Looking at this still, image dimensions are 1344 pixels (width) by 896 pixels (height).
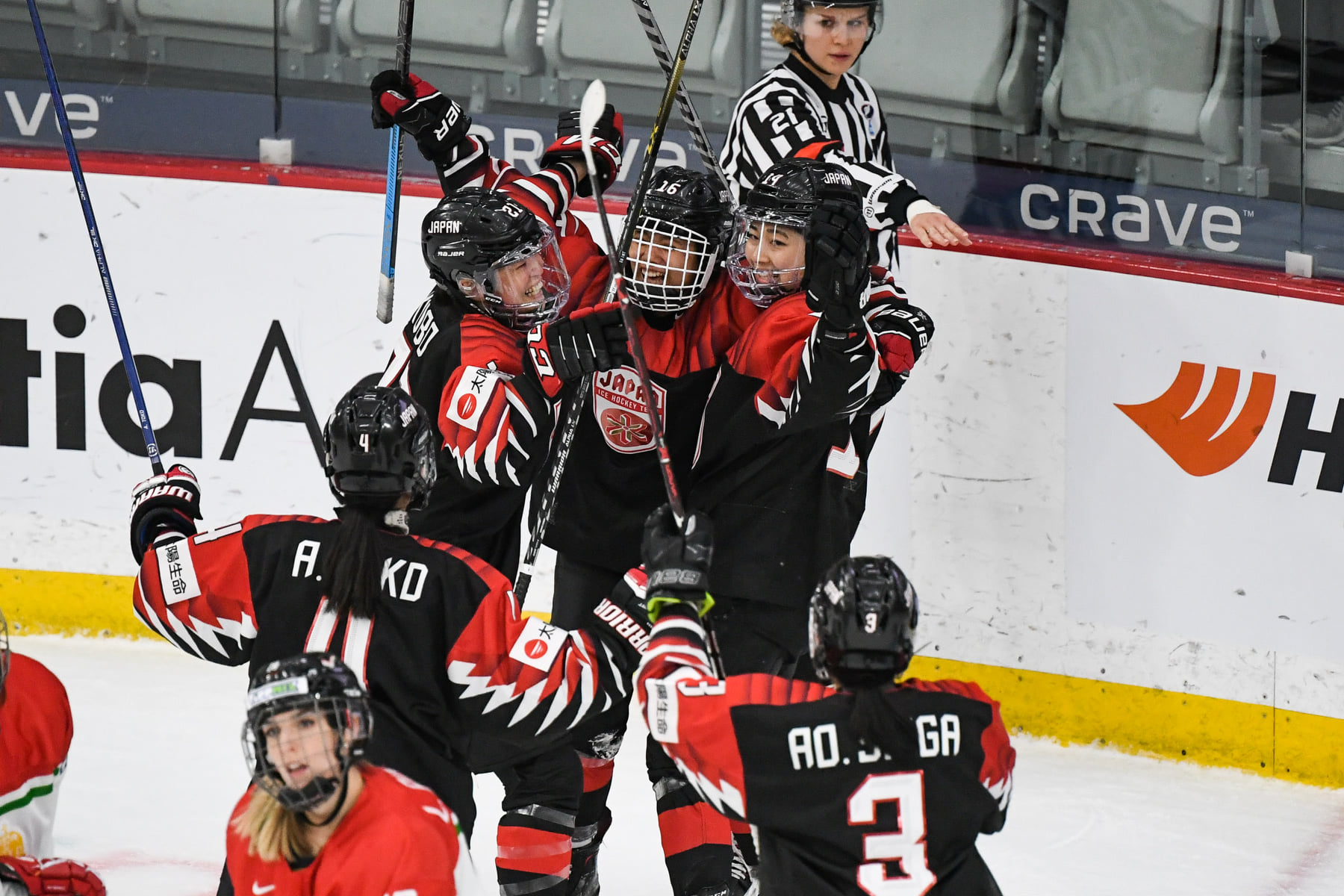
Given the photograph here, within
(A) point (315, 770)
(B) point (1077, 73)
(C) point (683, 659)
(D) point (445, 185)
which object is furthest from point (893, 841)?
(B) point (1077, 73)

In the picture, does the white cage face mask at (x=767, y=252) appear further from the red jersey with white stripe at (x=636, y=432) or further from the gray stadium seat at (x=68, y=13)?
the gray stadium seat at (x=68, y=13)

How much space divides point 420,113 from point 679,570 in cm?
155

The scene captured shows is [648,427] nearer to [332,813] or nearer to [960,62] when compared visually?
[332,813]

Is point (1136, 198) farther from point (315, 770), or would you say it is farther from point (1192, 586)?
point (315, 770)

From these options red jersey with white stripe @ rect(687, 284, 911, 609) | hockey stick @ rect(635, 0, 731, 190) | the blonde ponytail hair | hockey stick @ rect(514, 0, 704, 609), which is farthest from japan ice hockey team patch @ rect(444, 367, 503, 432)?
the blonde ponytail hair

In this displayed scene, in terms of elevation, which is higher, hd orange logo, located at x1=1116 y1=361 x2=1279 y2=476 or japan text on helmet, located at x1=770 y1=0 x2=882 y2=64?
japan text on helmet, located at x1=770 y1=0 x2=882 y2=64

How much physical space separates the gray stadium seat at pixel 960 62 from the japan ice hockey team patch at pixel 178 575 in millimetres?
2586

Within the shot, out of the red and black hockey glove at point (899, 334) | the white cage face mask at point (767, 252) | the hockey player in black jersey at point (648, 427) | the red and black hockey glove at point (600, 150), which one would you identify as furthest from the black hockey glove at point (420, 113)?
the red and black hockey glove at point (899, 334)

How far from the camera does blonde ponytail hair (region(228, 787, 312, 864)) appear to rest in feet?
5.88

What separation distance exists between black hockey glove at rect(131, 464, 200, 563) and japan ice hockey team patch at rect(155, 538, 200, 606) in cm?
11

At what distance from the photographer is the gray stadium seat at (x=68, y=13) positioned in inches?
180

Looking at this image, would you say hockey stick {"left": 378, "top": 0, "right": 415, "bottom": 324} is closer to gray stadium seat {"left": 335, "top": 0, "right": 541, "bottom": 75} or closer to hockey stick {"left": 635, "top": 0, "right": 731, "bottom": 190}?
hockey stick {"left": 635, "top": 0, "right": 731, "bottom": 190}

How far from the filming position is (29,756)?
84.1 inches

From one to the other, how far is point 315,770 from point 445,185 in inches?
76.9
